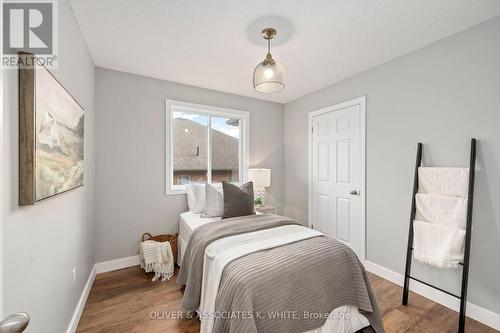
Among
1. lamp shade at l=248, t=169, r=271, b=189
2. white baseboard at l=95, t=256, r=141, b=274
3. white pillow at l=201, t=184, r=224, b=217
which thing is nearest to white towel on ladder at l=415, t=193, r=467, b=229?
lamp shade at l=248, t=169, r=271, b=189

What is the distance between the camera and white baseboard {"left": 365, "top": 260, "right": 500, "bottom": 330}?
1.80m

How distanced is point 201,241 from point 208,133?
6.60ft

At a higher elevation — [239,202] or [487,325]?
[239,202]

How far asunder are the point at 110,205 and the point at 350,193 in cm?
314

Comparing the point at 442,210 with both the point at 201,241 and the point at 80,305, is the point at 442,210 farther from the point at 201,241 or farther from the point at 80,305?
the point at 80,305

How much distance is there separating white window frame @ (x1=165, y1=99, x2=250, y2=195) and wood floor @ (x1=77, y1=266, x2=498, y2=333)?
123 centimetres

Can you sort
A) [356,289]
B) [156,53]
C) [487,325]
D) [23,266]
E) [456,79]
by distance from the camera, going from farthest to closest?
[156,53] < [456,79] < [487,325] < [356,289] < [23,266]

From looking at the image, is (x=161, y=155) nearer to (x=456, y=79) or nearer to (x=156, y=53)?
(x=156, y=53)

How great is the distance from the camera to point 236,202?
2.55 m

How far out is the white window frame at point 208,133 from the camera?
3080 millimetres

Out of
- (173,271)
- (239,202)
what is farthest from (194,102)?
(173,271)

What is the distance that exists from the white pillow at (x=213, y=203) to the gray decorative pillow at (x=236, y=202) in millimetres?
180

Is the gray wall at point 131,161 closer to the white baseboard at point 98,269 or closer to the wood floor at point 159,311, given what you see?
the white baseboard at point 98,269

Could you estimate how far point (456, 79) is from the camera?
80.0 inches
